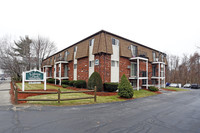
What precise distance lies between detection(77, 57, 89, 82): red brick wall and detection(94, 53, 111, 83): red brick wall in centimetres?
259

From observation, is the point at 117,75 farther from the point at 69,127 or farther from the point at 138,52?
the point at 69,127

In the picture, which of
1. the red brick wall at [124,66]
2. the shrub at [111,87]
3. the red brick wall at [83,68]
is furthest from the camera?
the red brick wall at [83,68]

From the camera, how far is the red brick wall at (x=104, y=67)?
14453 mm

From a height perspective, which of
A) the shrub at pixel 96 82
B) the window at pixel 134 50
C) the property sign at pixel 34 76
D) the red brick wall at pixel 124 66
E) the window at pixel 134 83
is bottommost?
the window at pixel 134 83

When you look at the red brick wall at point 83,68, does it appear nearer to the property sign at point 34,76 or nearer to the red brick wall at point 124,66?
the red brick wall at point 124,66

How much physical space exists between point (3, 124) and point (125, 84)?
934cm

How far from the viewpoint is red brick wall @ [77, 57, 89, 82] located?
1702 centimetres

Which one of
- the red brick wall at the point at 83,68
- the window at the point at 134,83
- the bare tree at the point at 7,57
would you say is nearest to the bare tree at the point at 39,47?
the bare tree at the point at 7,57

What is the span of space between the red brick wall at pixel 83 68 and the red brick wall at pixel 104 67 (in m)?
2.59

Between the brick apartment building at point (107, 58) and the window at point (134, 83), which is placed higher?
the brick apartment building at point (107, 58)

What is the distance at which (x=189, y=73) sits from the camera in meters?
43.2

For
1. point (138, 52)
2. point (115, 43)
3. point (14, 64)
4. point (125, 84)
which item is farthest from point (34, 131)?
point (14, 64)

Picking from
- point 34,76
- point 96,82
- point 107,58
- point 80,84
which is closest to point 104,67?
point 107,58

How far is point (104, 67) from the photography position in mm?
14516
